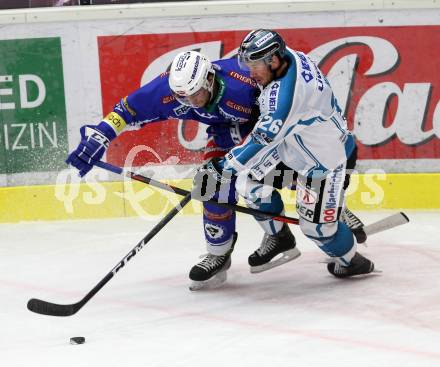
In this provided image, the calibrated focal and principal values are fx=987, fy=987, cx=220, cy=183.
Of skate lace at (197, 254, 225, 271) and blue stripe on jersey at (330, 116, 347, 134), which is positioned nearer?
blue stripe on jersey at (330, 116, 347, 134)

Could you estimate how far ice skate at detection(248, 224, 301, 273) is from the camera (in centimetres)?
439

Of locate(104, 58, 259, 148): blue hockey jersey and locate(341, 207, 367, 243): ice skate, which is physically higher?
locate(104, 58, 259, 148): blue hockey jersey

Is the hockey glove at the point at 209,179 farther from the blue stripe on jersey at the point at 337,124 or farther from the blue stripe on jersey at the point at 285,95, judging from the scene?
the blue stripe on jersey at the point at 337,124

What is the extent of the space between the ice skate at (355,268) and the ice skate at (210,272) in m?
0.47

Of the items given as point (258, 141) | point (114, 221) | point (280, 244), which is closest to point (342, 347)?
point (258, 141)

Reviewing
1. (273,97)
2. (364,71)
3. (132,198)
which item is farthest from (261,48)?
(132,198)

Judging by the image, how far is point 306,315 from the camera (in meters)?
3.73

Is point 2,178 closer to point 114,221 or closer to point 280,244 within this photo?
point 114,221

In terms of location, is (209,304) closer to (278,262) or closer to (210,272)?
(210,272)

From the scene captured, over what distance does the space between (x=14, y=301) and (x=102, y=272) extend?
2.03ft

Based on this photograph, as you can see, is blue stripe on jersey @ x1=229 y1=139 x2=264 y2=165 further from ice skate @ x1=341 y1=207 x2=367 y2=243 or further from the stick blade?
ice skate @ x1=341 y1=207 x2=367 y2=243

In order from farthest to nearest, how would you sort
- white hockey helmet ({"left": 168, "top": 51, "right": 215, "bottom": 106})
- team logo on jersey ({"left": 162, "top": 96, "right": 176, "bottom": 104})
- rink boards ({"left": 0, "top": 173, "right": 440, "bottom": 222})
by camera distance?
rink boards ({"left": 0, "top": 173, "right": 440, "bottom": 222})
team logo on jersey ({"left": 162, "top": 96, "right": 176, "bottom": 104})
white hockey helmet ({"left": 168, "top": 51, "right": 215, "bottom": 106})

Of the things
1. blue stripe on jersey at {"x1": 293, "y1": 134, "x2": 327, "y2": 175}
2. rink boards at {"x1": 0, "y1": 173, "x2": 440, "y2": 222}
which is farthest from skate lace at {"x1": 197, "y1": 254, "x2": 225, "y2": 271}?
rink boards at {"x1": 0, "y1": 173, "x2": 440, "y2": 222}

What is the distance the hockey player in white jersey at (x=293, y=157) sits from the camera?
374 cm
